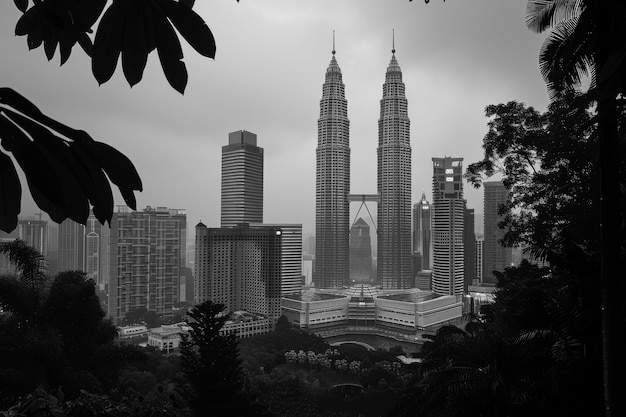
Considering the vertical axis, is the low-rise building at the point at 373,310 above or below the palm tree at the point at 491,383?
below

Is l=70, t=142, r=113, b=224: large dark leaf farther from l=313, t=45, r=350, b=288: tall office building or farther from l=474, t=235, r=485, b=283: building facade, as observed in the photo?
l=313, t=45, r=350, b=288: tall office building

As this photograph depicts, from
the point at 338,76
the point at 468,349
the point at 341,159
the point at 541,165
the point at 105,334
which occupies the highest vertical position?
the point at 338,76

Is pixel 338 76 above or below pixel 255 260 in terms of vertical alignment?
above

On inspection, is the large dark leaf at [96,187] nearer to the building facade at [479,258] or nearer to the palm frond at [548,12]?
the palm frond at [548,12]

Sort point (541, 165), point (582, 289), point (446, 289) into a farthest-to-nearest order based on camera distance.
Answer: point (446, 289), point (541, 165), point (582, 289)

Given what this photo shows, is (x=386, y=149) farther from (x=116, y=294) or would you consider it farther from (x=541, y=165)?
(x=541, y=165)

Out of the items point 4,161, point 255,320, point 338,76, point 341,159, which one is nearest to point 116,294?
point 255,320

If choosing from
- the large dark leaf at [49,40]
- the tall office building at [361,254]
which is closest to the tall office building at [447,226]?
the tall office building at [361,254]

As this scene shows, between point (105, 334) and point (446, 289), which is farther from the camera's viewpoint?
point (446, 289)
